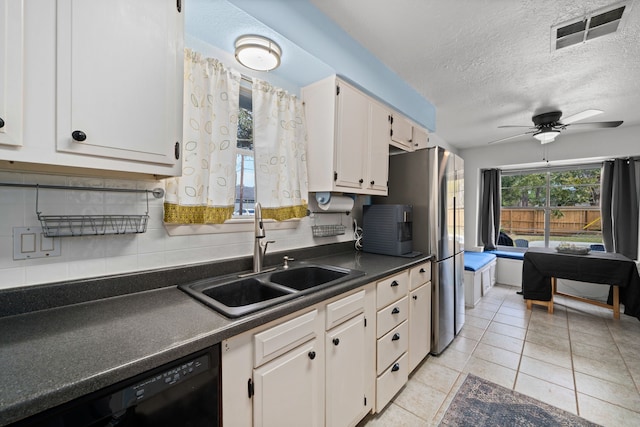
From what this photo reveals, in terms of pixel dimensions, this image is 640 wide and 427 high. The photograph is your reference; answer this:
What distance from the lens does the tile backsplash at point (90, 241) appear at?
0.95 metres

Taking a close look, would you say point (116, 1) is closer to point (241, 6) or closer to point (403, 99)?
point (241, 6)

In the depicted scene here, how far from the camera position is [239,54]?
1.52 m

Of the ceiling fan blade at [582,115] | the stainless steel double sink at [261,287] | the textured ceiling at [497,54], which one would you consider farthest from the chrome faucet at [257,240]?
the ceiling fan blade at [582,115]

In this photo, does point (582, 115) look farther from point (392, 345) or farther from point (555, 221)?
point (392, 345)

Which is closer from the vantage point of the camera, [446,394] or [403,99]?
[446,394]

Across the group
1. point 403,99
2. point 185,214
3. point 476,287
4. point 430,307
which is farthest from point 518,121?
point 185,214

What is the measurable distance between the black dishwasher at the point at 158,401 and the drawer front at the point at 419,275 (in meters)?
1.54

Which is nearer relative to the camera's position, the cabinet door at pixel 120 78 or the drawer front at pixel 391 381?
the cabinet door at pixel 120 78

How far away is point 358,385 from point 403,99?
2.51 m

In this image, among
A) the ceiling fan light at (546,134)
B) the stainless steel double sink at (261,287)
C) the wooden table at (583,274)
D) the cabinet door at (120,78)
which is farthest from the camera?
the ceiling fan light at (546,134)

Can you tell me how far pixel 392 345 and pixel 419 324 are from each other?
0.47 m

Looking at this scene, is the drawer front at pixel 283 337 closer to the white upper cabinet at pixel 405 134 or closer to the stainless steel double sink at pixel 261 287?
the stainless steel double sink at pixel 261 287

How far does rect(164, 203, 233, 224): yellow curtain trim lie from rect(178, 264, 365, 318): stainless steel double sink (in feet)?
1.05

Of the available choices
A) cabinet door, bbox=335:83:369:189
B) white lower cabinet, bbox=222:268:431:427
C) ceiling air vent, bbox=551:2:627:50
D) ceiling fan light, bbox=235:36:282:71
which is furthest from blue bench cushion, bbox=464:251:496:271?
ceiling fan light, bbox=235:36:282:71
